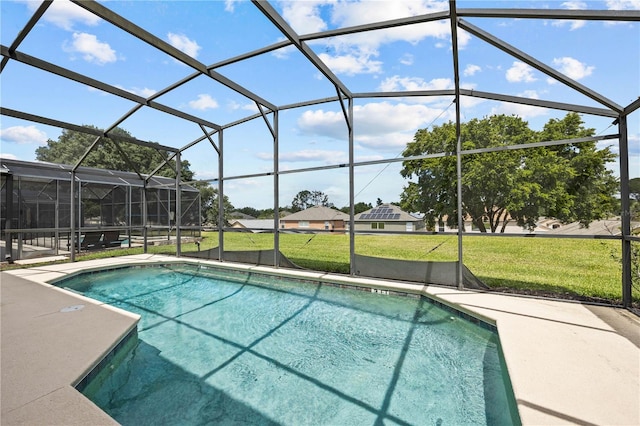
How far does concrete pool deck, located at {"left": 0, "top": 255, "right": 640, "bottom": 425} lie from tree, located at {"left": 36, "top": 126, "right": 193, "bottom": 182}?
2106 centimetres

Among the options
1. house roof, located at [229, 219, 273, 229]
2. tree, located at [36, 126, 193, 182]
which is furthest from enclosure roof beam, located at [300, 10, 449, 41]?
tree, located at [36, 126, 193, 182]

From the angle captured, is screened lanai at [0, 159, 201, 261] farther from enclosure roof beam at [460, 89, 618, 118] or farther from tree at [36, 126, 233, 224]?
tree at [36, 126, 233, 224]

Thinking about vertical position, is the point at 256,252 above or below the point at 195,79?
below

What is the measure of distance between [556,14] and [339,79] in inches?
126

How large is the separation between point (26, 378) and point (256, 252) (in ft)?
16.7

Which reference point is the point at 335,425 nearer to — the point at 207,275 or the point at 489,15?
the point at 489,15

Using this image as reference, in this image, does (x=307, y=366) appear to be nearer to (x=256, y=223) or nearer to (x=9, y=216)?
(x=9, y=216)

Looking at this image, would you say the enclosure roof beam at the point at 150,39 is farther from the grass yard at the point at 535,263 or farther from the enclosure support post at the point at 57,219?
the enclosure support post at the point at 57,219

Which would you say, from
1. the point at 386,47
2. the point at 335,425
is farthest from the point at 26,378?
the point at 386,47

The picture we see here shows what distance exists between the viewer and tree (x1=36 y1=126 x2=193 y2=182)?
22297 millimetres

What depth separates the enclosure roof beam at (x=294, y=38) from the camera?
124 inches

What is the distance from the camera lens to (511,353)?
2.68 metres

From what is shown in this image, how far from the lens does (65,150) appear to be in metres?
27.7

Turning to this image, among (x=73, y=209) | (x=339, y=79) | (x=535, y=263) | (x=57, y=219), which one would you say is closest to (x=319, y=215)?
(x=57, y=219)
